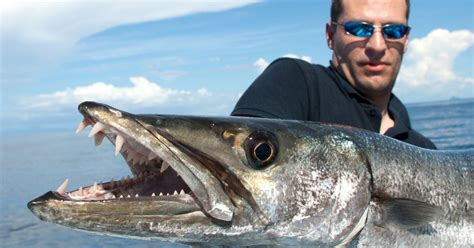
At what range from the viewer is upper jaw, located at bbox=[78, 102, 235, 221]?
2.80m

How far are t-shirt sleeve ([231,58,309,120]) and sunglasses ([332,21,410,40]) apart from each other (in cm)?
69

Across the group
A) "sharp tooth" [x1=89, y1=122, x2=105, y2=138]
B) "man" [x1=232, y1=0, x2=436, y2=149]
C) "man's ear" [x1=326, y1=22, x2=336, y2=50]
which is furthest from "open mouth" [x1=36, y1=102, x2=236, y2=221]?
"man's ear" [x1=326, y1=22, x2=336, y2=50]

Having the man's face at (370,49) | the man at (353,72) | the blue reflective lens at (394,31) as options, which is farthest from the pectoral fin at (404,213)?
the blue reflective lens at (394,31)

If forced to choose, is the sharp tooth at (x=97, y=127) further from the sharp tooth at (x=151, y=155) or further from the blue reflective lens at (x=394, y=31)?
the blue reflective lens at (x=394, y=31)

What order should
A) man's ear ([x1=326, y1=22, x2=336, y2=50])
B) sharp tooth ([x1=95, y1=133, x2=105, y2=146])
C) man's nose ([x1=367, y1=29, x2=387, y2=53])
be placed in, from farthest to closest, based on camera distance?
1. man's ear ([x1=326, y1=22, x2=336, y2=50])
2. man's nose ([x1=367, y1=29, x2=387, y2=53])
3. sharp tooth ([x1=95, y1=133, x2=105, y2=146])

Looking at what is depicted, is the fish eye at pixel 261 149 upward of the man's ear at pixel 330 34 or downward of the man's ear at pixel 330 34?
downward

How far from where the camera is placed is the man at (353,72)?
184 inches

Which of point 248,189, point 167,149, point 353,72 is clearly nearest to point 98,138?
point 167,149

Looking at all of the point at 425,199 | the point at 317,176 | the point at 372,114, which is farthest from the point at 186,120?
the point at 372,114

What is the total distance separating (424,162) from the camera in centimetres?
360

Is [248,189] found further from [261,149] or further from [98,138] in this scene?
[98,138]

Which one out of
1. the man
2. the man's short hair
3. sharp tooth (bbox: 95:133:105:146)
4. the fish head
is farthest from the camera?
the man's short hair

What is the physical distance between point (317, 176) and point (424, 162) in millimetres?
934

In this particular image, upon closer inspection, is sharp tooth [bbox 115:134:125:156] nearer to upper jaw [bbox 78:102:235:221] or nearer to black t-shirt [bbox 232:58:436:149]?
upper jaw [bbox 78:102:235:221]
